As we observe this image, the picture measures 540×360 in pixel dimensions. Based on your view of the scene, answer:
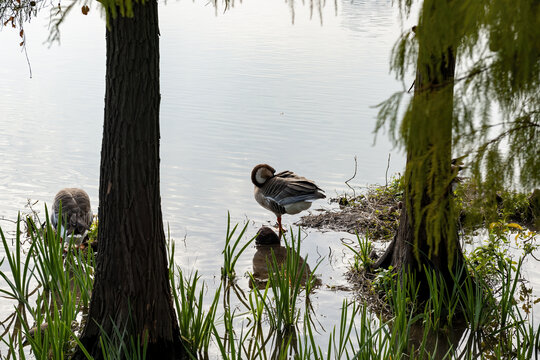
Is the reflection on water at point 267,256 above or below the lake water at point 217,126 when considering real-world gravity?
below

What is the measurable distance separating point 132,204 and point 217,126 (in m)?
7.77

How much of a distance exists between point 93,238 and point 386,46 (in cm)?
1561

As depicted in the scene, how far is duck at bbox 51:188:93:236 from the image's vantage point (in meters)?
7.13

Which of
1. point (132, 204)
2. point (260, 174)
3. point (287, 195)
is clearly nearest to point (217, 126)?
point (260, 174)

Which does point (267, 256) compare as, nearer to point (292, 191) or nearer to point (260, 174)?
point (292, 191)

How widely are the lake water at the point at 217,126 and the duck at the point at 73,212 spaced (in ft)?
2.86

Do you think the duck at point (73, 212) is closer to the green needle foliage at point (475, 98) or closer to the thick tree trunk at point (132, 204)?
the thick tree trunk at point (132, 204)

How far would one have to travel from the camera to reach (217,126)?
40.9 feet

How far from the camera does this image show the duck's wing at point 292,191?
26.7ft

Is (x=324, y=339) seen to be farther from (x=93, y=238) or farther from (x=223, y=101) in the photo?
(x=223, y=101)

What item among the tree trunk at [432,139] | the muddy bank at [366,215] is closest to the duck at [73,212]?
the muddy bank at [366,215]

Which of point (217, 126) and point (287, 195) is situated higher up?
point (217, 126)

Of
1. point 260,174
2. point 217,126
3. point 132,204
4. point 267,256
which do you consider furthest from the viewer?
point 217,126

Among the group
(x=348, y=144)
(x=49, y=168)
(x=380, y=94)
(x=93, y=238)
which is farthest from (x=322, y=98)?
(x=93, y=238)
